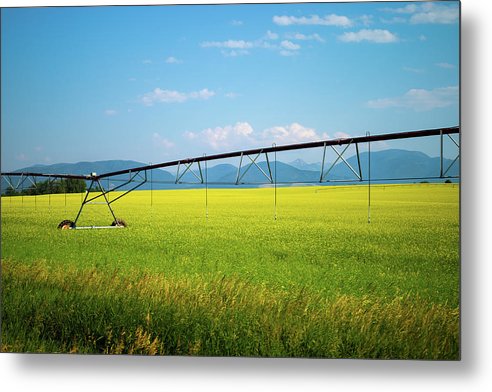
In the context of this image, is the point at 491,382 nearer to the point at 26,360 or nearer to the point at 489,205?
the point at 489,205

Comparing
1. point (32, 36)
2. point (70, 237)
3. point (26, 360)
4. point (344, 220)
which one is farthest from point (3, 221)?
point (344, 220)

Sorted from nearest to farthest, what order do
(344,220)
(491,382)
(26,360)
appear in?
(491,382) < (26,360) < (344,220)

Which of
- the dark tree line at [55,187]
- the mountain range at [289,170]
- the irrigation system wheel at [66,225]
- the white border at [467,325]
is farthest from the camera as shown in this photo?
the irrigation system wheel at [66,225]

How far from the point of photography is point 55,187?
577cm

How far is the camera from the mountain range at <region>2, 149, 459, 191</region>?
4992 millimetres

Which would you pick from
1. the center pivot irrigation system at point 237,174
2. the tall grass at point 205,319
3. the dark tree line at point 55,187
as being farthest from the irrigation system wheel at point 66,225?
the tall grass at point 205,319

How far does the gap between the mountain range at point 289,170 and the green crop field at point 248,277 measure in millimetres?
141

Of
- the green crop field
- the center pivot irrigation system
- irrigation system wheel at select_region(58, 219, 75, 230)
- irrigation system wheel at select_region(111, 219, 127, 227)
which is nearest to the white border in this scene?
the green crop field

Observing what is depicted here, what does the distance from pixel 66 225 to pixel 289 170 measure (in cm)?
202

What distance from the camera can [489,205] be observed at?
4711 millimetres

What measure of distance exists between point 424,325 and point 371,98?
168 centimetres

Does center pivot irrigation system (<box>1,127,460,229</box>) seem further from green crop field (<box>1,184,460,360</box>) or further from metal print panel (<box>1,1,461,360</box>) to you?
green crop field (<box>1,184,460,360</box>)

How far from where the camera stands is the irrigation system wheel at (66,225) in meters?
5.80

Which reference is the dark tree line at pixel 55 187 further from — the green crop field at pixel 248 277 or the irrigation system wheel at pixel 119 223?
the irrigation system wheel at pixel 119 223
